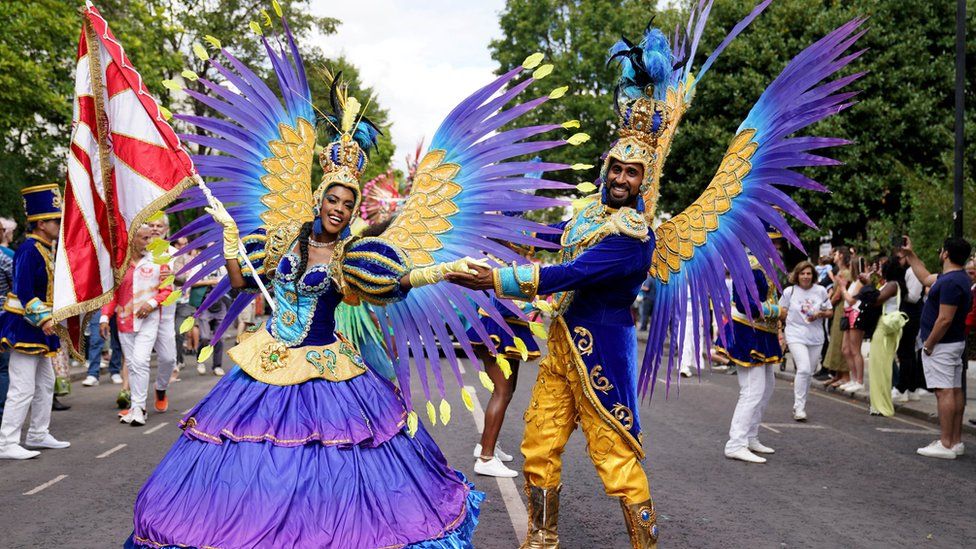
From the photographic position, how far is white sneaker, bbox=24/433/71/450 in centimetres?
765

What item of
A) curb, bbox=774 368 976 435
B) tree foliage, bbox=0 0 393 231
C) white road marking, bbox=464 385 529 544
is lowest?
white road marking, bbox=464 385 529 544

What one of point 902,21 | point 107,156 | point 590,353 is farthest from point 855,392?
point 902,21

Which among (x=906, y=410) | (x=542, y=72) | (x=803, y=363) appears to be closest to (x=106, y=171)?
(x=542, y=72)

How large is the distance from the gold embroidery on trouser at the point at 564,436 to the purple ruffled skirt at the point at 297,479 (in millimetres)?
523

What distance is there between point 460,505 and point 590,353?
102cm

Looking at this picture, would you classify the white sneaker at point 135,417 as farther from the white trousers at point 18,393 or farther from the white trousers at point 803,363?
the white trousers at point 803,363

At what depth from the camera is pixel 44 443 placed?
7.67m

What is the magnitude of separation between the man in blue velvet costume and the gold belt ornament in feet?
2.51

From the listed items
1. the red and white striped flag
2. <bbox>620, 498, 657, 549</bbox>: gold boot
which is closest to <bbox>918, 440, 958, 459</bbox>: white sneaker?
<bbox>620, 498, 657, 549</bbox>: gold boot

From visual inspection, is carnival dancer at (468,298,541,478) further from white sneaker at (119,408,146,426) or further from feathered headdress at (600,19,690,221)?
white sneaker at (119,408,146,426)

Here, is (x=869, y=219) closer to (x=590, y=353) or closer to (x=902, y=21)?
(x=902, y=21)

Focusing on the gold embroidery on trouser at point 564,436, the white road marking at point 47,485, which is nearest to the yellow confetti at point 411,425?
the gold embroidery on trouser at point 564,436

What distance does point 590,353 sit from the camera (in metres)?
4.34

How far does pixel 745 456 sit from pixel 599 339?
402 centimetres
